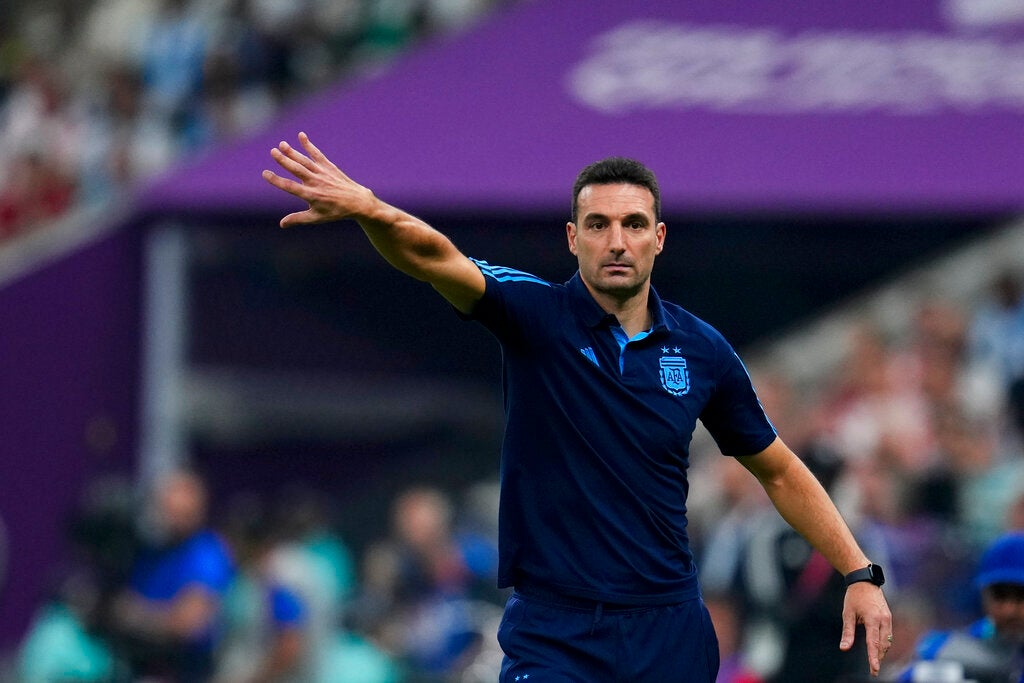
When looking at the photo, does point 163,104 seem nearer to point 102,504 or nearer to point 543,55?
point 543,55

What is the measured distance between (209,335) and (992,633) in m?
10.4

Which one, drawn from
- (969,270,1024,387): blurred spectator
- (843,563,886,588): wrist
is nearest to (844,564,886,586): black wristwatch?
(843,563,886,588): wrist

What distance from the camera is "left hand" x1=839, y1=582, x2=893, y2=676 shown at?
5.23 metres

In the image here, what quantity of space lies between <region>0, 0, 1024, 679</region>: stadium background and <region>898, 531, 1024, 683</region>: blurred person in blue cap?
272 inches

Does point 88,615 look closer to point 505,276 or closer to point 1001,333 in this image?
point 1001,333

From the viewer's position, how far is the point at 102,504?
11.5 meters

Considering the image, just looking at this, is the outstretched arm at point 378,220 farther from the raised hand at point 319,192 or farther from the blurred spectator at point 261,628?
the blurred spectator at point 261,628

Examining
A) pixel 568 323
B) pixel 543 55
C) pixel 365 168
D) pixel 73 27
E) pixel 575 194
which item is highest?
pixel 73 27

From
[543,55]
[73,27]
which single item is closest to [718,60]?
[543,55]

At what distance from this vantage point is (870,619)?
209 inches

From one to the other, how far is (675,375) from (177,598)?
616 cm

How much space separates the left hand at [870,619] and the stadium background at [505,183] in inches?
288

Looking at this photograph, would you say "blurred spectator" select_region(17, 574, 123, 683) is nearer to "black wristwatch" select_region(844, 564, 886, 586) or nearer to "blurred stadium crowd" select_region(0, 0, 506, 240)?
"blurred stadium crowd" select_region(0, 0, 506, 240)

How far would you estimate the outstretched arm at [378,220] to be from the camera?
15.6 ft
